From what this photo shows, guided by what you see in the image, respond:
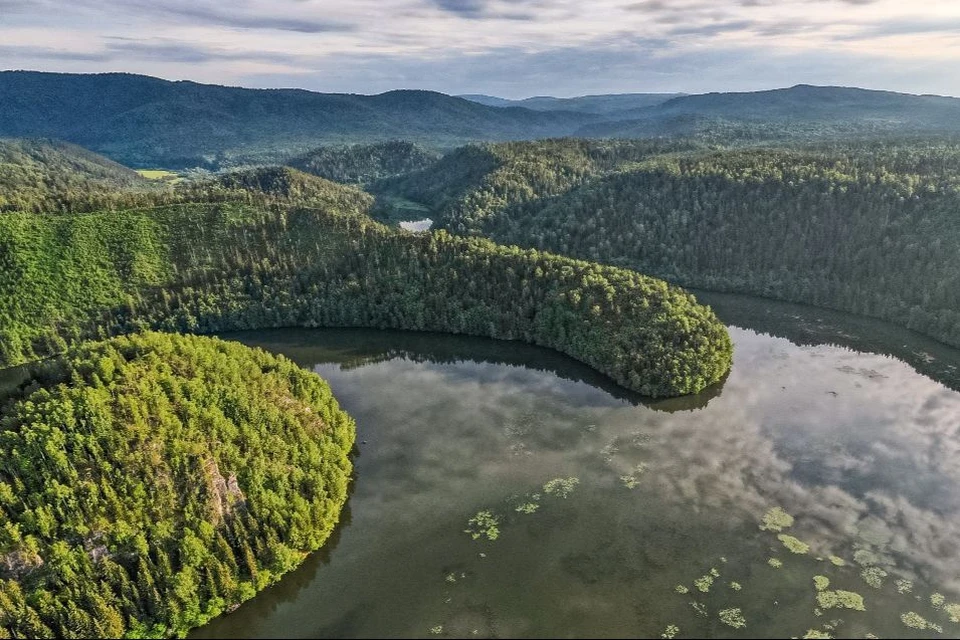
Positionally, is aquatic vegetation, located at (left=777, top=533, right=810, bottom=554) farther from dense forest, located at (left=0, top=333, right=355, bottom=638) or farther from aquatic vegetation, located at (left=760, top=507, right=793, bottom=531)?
dense forest, located at (left=0, top=333, right=355, bottom=638)

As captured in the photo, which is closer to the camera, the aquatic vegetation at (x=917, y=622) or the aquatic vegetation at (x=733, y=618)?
the aquatic vegetation at (x=917, y=622)

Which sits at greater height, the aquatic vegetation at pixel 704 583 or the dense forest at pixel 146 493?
the dense forest at pixel 146 493

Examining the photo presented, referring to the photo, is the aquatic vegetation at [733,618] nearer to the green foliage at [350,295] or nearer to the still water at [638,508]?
the still water at [638,508]

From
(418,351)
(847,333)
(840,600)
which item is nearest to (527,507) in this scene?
(840,600)

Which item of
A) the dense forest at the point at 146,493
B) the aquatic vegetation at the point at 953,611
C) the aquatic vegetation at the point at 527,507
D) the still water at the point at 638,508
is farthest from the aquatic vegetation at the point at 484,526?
the aquatic vegetation at the point at 953,611

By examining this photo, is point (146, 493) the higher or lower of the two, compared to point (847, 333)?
higher

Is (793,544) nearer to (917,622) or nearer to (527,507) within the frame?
(917,622)

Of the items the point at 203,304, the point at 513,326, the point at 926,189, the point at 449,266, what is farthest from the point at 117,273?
the point at 926,189
